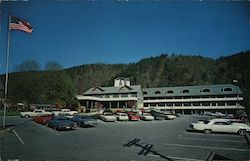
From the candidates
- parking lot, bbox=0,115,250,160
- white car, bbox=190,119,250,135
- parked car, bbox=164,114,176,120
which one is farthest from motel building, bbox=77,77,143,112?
white car, bbox=190,119,250,135

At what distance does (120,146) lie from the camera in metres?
9.78

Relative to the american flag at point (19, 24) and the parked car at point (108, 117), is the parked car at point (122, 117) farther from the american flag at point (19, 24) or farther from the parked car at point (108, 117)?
the american flag at point (19, 24)

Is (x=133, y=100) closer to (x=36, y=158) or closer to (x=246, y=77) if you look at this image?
(x=246, y=77)

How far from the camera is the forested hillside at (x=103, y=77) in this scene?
39.3ft

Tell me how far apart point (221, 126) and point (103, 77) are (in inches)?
521

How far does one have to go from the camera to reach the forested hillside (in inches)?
472

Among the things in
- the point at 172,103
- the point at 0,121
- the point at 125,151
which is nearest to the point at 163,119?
the point at 172,103

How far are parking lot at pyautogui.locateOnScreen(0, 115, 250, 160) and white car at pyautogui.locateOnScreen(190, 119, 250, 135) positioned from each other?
48 centimetres

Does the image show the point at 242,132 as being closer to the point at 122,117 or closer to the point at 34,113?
the point at 122,117

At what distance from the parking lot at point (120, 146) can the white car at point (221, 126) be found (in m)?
0.48

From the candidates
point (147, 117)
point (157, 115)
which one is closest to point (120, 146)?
point (147, 117)

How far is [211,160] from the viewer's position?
27.1 ft

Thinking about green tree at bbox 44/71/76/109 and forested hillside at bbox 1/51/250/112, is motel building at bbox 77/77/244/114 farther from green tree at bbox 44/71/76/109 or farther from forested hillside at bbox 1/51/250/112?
green tree at bbox 44/71/76/109

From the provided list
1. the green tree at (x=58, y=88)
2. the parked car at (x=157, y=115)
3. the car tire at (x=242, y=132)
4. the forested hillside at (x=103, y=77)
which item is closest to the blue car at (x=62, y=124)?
the forested hillside at (x=103, y=77)
